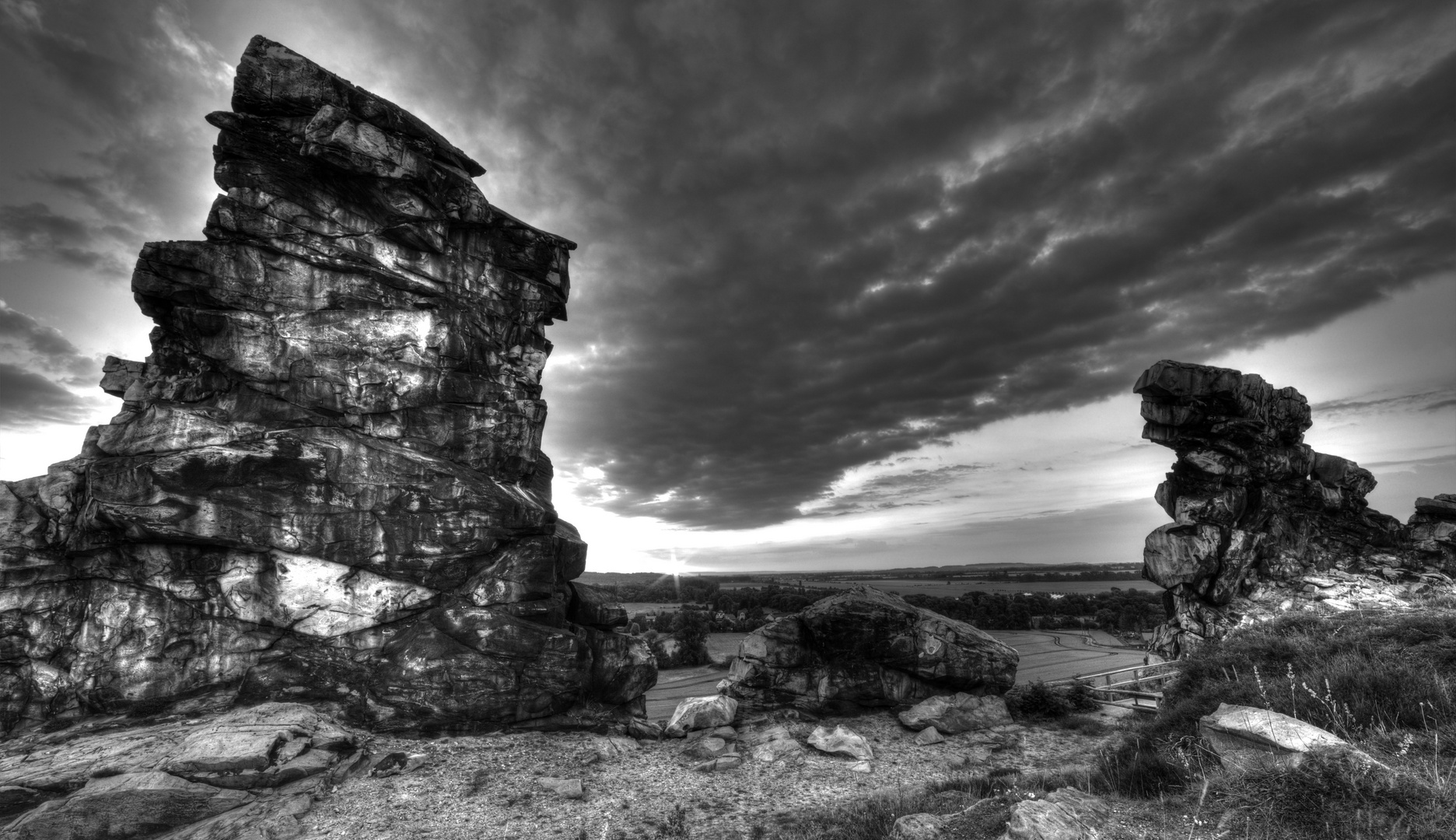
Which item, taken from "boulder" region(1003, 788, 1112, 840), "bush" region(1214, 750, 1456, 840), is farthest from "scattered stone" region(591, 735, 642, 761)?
"bush" region(1214, 750, 1456, 840)

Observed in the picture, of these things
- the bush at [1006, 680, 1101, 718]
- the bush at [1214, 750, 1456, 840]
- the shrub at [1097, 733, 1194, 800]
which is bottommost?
the bush at [1006, 680, 1101, 718]

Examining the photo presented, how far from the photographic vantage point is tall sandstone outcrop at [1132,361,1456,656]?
28.7m

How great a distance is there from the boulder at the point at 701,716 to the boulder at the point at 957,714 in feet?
28.0

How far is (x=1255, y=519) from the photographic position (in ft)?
Result: 98.5

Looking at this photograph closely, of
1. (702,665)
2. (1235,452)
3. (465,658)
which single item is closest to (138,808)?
(465,658)

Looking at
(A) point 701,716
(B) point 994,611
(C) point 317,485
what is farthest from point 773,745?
(B) point 994,611

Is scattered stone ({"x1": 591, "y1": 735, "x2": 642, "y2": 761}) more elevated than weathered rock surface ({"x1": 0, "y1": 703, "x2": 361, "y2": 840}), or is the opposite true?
weathered rock surface ({"x1": 0, "y1": 703, "x2": 361, "y2": 840})

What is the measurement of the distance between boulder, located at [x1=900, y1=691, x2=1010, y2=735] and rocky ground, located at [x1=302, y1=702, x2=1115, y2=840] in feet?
3.87

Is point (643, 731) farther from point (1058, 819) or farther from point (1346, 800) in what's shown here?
point (1346, 800)

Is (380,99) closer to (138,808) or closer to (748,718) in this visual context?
(138,808)

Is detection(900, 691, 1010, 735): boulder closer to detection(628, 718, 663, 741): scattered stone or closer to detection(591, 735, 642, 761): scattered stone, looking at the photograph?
detection(628, 718, 663, 741): scattered stone

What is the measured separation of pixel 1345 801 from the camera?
6176 mm

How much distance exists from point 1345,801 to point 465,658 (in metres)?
22.4

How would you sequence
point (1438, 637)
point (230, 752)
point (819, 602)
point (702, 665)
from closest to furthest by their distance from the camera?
1. point (1438, 637)
2. point (230, 752)
3. point (819, 602)
4. point (702, 665)
